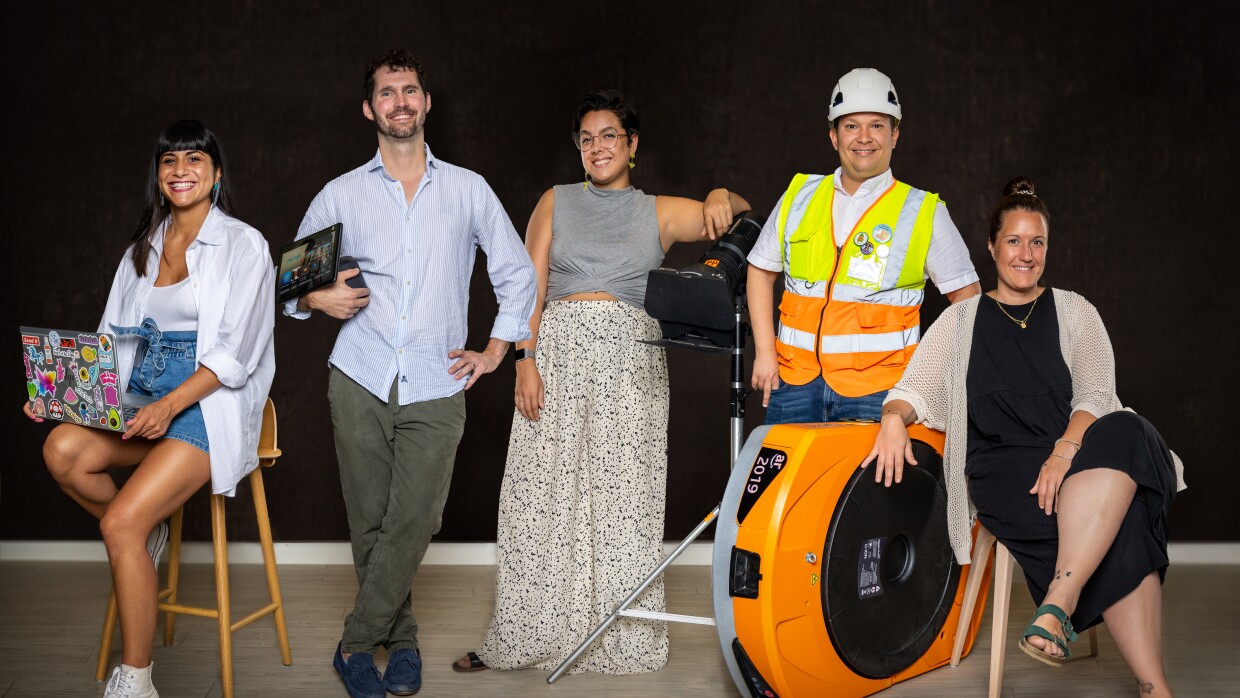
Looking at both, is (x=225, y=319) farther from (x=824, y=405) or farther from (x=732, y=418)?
(x=824, y=405)

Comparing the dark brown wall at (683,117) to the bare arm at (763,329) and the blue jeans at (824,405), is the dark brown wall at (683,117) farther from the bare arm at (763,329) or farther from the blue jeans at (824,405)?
the blue jeans at (824,405)

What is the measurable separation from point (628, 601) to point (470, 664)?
0.53 metres

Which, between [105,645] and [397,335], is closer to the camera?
[397,335]

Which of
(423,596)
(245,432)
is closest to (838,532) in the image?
(245,432)

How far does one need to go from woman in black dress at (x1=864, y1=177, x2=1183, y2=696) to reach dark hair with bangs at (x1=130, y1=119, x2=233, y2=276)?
177cm

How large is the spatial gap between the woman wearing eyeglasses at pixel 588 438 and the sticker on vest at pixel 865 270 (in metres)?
0.42

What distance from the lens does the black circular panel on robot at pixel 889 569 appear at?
109 inches

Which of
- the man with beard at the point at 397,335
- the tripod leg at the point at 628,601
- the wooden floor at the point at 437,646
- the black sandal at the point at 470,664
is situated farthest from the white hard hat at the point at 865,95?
the black sandal at the point at 470,664

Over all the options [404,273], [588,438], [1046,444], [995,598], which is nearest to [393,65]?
[404,273]

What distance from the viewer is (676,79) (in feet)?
14.1

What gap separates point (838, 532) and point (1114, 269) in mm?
2186

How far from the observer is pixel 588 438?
3.21 metres

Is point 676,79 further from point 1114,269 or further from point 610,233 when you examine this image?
point 1114,269

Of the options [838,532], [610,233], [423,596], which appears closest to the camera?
[838,532]
